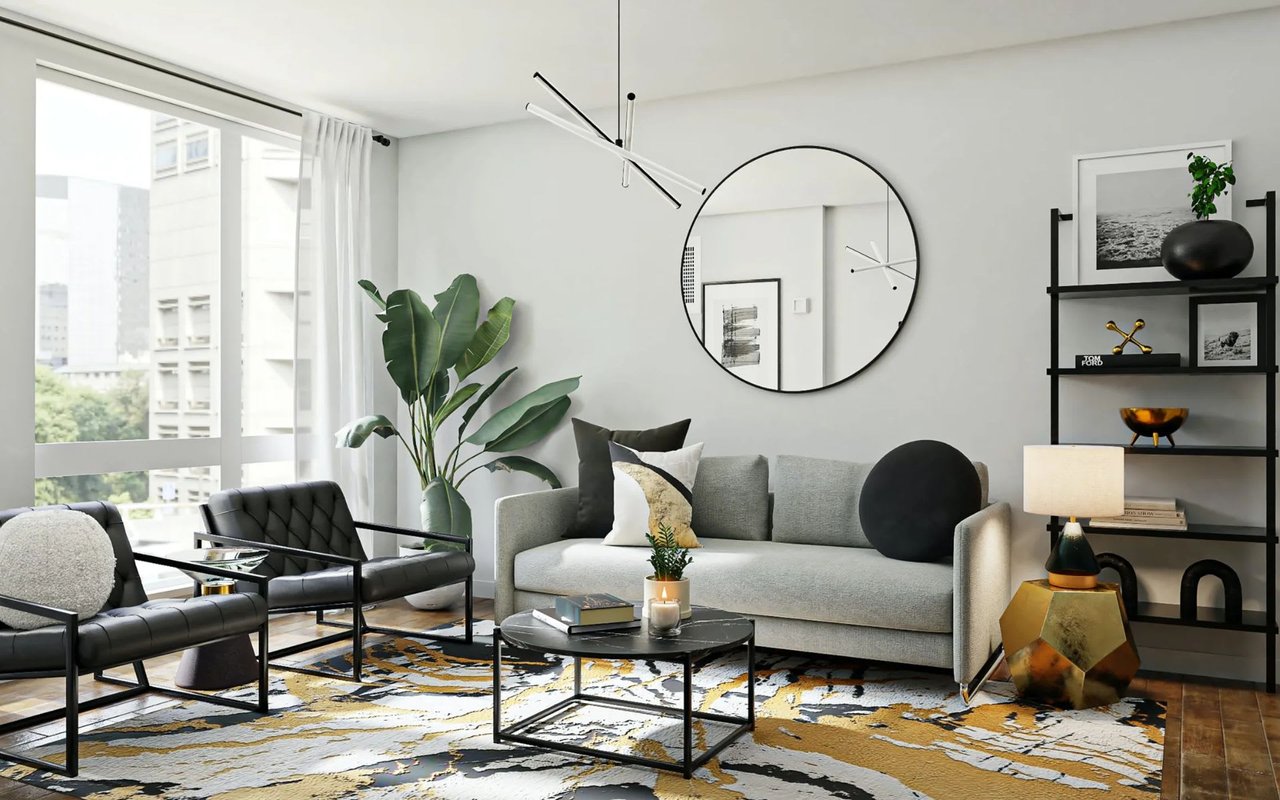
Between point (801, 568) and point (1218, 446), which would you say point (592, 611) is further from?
point (1218, 446)

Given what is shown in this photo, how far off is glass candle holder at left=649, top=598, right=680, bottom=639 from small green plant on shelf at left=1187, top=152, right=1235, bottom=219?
2523 millimetres

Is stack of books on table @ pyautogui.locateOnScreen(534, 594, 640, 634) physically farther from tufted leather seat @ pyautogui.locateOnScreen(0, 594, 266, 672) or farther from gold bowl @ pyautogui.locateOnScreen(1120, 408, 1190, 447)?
gold bowl @ pyautogui.locateOnScreen(1120, 408, 1190, 447)

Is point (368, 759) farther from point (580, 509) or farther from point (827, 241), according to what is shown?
point (827, 241)

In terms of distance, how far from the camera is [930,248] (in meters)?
4.55

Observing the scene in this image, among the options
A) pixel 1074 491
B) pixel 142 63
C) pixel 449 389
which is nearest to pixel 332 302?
pixel 449 389

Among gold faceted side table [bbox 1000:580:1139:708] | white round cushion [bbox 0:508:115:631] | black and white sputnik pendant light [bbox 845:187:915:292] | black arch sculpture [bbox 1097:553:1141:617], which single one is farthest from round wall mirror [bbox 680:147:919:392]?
white round cushion [bbox 0:508:115:631]

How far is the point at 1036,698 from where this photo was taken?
3564 mm

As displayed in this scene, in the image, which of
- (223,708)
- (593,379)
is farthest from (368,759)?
(593,379)

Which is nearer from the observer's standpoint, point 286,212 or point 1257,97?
point 1257,97

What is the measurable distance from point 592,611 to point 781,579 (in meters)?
1.02

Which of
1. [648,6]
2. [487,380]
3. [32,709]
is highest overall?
[648,6]

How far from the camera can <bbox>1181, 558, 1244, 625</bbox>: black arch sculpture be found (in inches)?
148

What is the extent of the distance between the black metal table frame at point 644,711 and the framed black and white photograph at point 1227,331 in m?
2.21

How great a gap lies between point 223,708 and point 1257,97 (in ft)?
14.8
